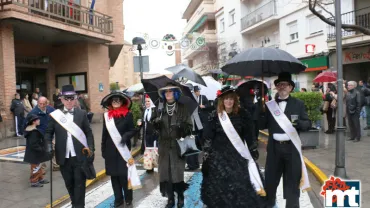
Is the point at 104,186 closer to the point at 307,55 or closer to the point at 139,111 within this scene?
the point at 139,111

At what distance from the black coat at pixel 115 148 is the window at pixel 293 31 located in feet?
72.0

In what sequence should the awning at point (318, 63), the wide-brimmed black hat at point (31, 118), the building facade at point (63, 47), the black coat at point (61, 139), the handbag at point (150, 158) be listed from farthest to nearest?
1. the awning at point (318, 63)
2. the building facade at point (63, 47)
3. the handbag at point (150, 158)
4. the wide-brimmed black hat at point (31, 118)
5. the black coat at point (61, 139)

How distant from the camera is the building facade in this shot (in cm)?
1450

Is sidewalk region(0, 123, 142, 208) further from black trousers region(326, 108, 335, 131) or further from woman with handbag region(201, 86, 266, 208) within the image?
black trousers region(326, 108, 335, 131)

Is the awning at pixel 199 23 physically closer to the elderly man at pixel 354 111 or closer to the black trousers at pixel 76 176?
the elderly man at pixel 354 111

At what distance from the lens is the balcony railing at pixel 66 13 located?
44.6 feet

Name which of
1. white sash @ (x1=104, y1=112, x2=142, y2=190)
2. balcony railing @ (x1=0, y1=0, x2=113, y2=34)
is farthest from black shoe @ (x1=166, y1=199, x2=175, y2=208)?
balcony railing @ (x1=0, y1=0, x2=113, y2=34)

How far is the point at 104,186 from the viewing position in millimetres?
6914

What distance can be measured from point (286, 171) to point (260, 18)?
26.6 meters

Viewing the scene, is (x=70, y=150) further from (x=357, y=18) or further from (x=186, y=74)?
(x=357, y=18)

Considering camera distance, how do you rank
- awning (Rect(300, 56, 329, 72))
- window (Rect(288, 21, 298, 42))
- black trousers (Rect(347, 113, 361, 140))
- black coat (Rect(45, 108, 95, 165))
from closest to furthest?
black coat (Rect(45, 108, 95, 165)) < black trousers (Rect(347, 113, 361, 140)) < awning (Rect(300, 56, 329, 72)) < window (Rect(288, 21, 298, 42))

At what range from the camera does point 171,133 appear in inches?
206

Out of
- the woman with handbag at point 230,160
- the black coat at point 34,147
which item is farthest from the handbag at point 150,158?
the woman with handbag at point 230,160

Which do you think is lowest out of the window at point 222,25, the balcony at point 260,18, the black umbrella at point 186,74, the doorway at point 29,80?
the black umbrella at point 186,74
